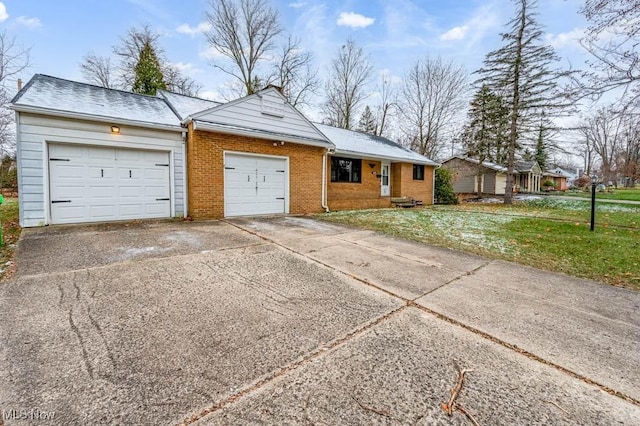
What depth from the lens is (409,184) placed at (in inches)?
621

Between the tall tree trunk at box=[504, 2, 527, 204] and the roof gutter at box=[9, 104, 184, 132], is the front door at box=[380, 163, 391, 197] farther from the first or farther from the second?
the roof gutter at box=[9, 104, 184, 132]

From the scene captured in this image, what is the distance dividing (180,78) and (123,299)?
2414 cm

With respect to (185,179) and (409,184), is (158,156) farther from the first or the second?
(409,184)

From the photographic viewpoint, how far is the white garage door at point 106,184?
666 cm

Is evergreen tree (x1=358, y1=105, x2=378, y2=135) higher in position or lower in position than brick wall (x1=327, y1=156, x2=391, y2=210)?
higher

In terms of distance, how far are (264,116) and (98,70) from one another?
19.8 meters

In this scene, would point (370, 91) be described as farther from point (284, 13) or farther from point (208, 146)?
point (208, 146)

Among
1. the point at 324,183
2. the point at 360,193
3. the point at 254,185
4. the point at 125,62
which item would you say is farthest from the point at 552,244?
the point at 125,62

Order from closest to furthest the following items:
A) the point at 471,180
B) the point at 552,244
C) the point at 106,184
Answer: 1. the point at 552,244
2. the point at 106,184
3. the point at 471,180

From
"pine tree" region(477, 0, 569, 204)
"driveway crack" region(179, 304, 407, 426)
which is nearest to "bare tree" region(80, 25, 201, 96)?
"pine tree" region(477, 0, 569, 204)

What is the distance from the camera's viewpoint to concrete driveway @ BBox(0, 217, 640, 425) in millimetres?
1591

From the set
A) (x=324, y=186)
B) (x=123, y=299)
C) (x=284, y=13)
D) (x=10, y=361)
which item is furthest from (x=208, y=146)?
(x=284, y=13)

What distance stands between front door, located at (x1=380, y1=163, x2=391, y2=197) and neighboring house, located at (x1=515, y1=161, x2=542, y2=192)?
25119 mm

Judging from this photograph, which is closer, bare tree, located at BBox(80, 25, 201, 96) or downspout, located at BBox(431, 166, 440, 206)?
downspout, located at BBox(431, 166, 440, 206)
